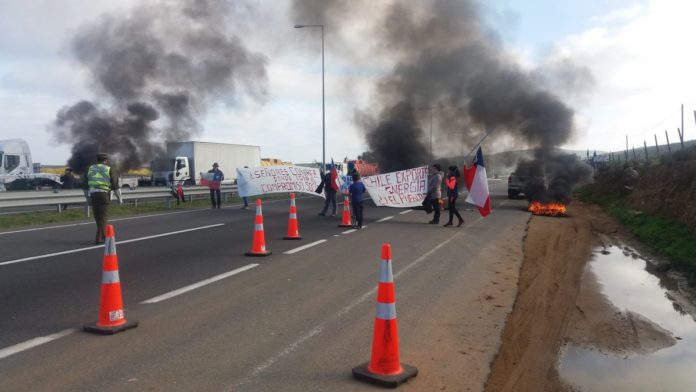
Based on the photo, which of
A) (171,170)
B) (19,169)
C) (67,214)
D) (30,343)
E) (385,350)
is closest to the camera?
(385,350)

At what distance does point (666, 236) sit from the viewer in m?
11.3

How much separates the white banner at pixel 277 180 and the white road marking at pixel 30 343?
1352 centimetres

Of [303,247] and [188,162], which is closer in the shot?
[303,247]

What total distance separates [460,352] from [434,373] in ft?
1.85

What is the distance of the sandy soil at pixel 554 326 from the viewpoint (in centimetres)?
425

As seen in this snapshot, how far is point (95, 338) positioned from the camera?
4.68 m

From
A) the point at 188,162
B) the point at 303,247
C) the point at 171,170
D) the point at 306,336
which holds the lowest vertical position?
the point at 306,336

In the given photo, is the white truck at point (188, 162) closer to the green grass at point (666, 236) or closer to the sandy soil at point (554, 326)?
the green grass at point (666, 236)

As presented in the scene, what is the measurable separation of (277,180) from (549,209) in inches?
357

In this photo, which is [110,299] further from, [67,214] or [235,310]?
[67,214]

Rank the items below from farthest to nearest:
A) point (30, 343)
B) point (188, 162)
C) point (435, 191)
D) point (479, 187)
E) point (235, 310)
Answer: point (188, 162), point (435, 191), point (479, 187), point (235, 310), point (30, 343)

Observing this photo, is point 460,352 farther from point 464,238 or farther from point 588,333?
point 464,238

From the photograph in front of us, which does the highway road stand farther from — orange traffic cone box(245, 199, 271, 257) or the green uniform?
the green uniform

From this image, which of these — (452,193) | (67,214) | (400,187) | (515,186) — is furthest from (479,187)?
(515,186)
